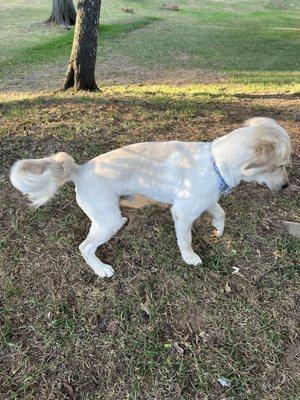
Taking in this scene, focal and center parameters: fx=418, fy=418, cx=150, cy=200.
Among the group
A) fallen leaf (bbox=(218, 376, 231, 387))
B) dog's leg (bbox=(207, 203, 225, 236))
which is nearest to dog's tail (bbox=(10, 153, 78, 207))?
dog's leg (bbox=(207, 203, 225, 236))

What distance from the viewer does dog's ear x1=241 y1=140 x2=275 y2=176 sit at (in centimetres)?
271

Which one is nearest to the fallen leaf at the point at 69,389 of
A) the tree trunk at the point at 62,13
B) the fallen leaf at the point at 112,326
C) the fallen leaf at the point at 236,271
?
the fallen leaf at the point at 112,326

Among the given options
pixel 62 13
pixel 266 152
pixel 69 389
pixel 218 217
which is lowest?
pixel 62 13

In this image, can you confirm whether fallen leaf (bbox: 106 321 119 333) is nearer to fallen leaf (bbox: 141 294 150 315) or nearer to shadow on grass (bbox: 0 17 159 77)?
fallen leaf (bbox: 141 294 150 315)

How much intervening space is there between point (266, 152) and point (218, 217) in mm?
864

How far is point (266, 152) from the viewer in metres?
Answer: 2.72

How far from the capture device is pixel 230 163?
2.85m

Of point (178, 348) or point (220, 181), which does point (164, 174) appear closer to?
point (220, 181)

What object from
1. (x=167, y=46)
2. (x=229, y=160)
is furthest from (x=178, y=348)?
(x=167, y=46)

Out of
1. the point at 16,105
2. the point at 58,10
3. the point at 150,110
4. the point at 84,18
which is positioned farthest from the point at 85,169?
the point at 58,10

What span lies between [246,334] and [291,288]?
0.57 m

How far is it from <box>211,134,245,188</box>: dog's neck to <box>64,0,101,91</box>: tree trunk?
4.56 meters

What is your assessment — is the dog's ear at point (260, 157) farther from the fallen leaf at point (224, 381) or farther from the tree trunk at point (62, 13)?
the tree trunk at point (62, 13)

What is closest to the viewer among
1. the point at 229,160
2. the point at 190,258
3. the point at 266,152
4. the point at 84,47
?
the point at 266,152
